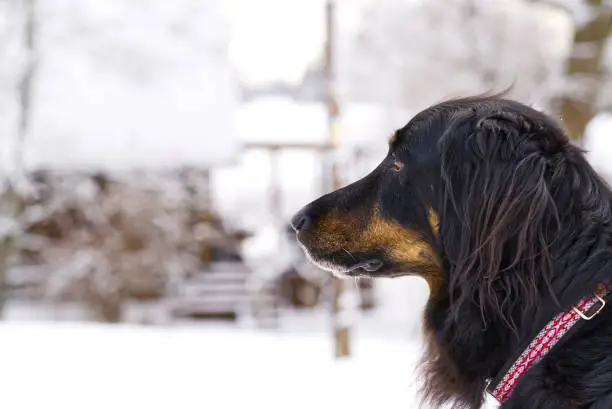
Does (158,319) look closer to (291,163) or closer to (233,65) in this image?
(233,65)

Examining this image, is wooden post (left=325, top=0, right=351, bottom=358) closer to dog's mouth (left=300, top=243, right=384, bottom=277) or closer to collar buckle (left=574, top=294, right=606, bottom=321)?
dog's mouth (left=300, top=243, right=384, bottom=277)

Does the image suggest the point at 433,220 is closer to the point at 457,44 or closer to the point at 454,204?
the point at 454,204

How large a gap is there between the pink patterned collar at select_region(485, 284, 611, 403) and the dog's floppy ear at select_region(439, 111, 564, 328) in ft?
0.31

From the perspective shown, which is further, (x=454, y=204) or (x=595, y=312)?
(x=454, y=204)

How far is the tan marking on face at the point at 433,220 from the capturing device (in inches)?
99.5

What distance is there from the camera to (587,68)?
1183 centimetres

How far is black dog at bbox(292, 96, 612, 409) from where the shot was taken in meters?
2.17

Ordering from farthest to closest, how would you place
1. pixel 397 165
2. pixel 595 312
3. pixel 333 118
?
1. pixel 333 118
2. pixel 397 165
3. pixel 595 312

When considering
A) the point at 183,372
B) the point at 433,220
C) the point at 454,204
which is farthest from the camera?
the point at 183,372

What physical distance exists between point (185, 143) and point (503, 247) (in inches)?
531

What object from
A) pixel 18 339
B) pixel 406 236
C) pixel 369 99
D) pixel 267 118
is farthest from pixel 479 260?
pixel 267 118

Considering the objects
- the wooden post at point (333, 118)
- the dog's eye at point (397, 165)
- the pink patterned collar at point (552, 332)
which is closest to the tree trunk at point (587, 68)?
the wooden post at point (333, 118)

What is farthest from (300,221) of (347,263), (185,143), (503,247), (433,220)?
(185,143)

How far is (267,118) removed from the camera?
73.9ft
